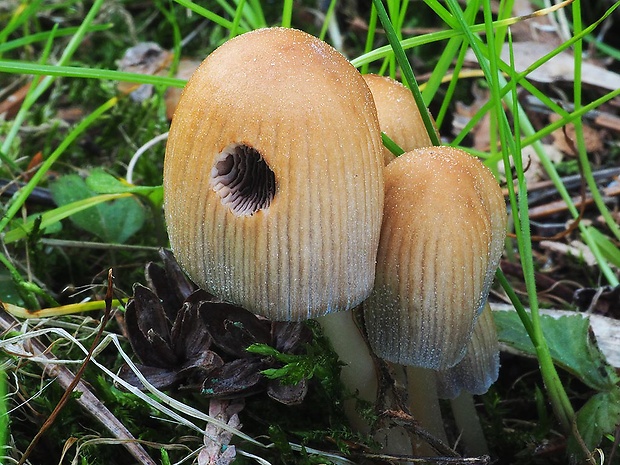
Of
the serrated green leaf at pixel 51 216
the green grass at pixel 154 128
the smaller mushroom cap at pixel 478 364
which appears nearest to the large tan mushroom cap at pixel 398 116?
the green grass at pixel 154 128

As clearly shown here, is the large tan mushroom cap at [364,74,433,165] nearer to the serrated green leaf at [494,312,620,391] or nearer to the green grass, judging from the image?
the green grass

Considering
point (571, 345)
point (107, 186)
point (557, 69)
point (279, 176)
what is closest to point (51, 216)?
point (107, 186)

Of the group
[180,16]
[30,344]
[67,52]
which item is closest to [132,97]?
[180,16]

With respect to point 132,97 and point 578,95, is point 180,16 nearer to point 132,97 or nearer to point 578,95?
point 132,97

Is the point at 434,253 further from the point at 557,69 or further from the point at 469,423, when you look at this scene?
the point at 557,69

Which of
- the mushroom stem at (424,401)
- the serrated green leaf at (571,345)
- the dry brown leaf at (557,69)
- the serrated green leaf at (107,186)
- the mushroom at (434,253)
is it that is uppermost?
the mushroom at (434,253)

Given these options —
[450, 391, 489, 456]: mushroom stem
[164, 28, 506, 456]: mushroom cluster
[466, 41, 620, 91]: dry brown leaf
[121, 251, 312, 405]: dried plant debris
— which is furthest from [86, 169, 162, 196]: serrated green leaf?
[466, 41, 620, 91]: dry brown leaf

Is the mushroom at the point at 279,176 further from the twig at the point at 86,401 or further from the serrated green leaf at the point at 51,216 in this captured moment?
the serrated green leaf at the point at 51,216
